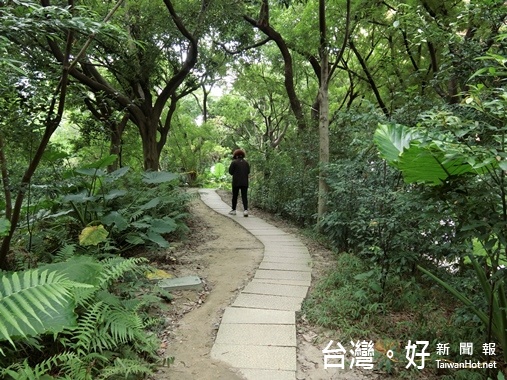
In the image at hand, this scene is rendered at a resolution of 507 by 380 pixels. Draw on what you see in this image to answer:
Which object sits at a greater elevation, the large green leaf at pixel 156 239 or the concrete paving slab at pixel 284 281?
the large green leaf at pixel 156 239

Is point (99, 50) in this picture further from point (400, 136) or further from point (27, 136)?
point (400, 136)

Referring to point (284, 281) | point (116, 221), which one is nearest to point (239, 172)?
point (116, 221)

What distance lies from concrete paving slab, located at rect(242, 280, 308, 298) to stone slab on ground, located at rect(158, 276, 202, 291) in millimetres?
569

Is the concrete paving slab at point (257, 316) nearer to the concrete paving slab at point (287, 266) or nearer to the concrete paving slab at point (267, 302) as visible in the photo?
the concrete paving slab at point (267, 302)

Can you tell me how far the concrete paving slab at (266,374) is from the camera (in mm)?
2404

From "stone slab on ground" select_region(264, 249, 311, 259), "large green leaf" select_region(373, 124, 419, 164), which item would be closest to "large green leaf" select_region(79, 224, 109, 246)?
"stone slab on ground" select_region(264, 249, 311, 259)

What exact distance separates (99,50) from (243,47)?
13.2 feet

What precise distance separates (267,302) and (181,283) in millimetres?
1040

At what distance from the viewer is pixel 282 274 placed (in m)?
4.45

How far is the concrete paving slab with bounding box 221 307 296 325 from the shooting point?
317 centimetres

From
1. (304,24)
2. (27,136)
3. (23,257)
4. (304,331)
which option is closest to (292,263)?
(304,331)

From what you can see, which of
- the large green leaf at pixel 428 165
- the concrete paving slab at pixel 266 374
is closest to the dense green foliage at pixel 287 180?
the large green leaf at pixel 428 165

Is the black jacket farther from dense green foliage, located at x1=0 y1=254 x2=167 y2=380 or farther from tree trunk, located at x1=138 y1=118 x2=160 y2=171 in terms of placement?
dense green foliage, located at x1=0 y1=254 x2=167 y2=380

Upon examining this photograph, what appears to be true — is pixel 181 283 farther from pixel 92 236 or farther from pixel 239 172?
pixel 239 172
